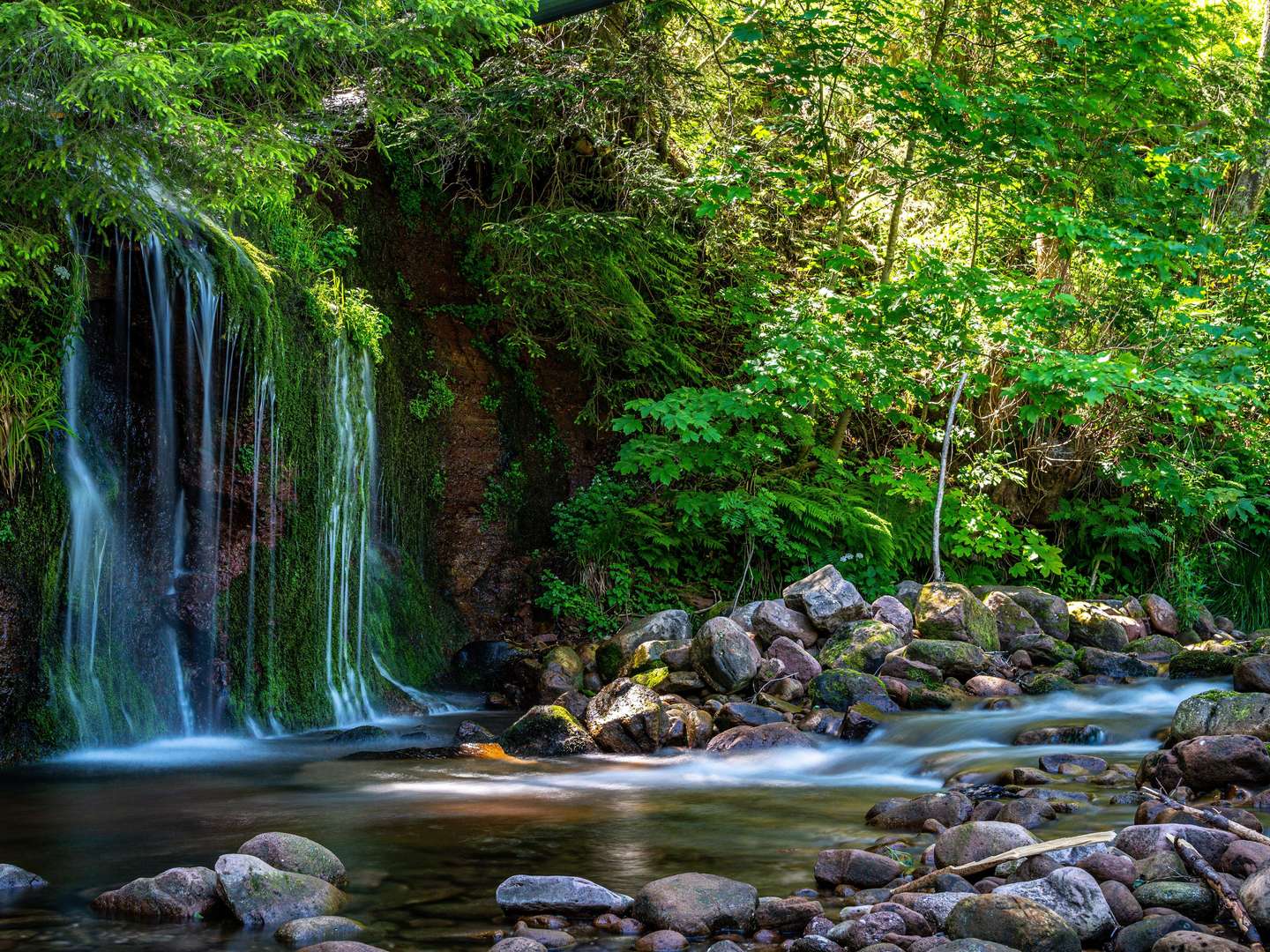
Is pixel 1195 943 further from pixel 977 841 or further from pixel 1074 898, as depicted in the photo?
pixel 977 841

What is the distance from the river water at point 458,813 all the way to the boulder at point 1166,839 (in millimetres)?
640

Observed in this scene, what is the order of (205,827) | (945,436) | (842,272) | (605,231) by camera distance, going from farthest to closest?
(842,272) → (945,436) → (605,231) → (205,827)

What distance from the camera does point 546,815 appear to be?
577 cm

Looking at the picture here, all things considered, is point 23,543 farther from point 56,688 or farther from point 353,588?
point 353,588

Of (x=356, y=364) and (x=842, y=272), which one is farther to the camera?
(x=842, y=272)

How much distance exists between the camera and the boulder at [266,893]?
4.00 meters

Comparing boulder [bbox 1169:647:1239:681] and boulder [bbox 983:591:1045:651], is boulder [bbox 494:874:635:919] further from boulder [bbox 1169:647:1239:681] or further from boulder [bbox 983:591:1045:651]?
boulder [bbox 983:591:1045:651]

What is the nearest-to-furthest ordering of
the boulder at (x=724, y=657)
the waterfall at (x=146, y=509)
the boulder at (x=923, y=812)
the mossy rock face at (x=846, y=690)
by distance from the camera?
1. the boulder at (x=923, y=812)
2. the waterfall at (x=146, y=509)
3. the mossy rock face at (x=846, y=690)
4. the boulder at (x=724, y=657)

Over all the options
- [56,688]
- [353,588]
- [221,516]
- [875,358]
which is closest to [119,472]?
[221,516]

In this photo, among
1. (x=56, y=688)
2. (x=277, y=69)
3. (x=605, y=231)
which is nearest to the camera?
(x=277, y=69)

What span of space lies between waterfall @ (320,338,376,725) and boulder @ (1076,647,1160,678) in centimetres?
627

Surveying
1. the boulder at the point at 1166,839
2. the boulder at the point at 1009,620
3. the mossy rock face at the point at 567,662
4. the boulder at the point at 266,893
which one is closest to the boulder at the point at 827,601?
the boulder at the point at 1009,620

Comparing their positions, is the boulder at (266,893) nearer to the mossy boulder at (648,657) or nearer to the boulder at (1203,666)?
the mossy boulder at (648,657)

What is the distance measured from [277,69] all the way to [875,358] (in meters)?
6.60
